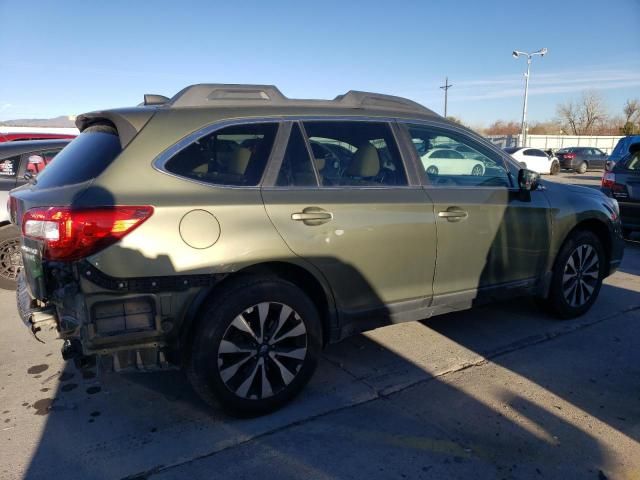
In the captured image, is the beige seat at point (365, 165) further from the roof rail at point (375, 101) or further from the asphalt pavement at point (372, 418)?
the asphalt pavement at point (372, 418)

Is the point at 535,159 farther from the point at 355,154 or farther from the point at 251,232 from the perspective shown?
the point at 251,232

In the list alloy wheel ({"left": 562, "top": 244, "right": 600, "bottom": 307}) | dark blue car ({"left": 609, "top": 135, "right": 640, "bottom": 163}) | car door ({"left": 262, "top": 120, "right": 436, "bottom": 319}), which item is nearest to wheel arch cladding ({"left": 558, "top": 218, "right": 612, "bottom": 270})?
alloy wheel ({"left": 562, "top": 244, "right": 600, "bottom": 307})

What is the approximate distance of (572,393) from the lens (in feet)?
10.6

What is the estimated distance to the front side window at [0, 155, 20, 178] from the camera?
5598mm

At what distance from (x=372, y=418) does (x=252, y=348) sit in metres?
0.85

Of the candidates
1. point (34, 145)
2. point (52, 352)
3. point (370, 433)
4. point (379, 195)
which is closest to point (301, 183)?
point (379, 195)

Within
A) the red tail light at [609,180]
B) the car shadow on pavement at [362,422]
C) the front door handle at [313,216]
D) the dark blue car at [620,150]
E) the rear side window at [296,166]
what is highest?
the dark blue car at [620,150]

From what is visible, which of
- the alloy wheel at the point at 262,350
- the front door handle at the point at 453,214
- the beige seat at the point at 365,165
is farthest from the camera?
the front door handle at the point at 453,214

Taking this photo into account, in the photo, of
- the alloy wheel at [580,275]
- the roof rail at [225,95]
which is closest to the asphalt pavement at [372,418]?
the alloy wheel at [580,275]

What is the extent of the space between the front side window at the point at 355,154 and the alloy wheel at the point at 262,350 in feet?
2.96

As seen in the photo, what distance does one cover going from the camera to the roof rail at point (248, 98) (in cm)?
288

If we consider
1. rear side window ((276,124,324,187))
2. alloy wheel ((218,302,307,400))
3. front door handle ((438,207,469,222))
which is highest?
rear side window ((276,124,324,187))

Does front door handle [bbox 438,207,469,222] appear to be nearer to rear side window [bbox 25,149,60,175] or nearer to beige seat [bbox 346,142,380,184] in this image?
beige seat [bbox 346,142,380,184]

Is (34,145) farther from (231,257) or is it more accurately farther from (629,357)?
(629,357)
